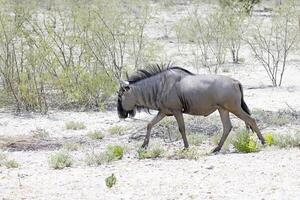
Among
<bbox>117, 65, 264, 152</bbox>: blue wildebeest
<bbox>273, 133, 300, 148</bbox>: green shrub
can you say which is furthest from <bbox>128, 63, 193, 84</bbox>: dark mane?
<bbox>273, 133, 300, 148</bbox>: green shrub

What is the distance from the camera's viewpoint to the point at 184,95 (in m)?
11.8

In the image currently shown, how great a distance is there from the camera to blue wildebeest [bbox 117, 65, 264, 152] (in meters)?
11.6

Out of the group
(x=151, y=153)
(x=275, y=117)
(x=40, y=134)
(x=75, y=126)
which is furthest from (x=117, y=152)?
(x=275, y=117)

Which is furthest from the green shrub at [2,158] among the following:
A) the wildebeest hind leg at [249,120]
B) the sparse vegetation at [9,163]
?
the wildebeest hind leg at [249,120]

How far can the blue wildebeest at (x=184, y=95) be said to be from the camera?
1159 cm

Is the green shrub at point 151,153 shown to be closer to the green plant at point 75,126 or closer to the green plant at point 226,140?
the green plant at point 226,140

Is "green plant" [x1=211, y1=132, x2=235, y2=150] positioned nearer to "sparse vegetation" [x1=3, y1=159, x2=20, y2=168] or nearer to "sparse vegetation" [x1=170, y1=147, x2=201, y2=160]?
"sparse vegetation" [x1=170, y1=147, x2=201, y2=160]

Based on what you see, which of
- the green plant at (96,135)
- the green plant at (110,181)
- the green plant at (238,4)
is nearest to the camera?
the green plant at (110,181)

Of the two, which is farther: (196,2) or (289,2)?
(196,2)

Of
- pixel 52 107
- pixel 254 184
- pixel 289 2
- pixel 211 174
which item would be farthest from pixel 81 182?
pixel 289 2

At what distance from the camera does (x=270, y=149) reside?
10961 millimetres

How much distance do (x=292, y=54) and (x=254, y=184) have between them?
2195 cm

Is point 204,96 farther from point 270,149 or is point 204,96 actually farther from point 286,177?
point 286,177

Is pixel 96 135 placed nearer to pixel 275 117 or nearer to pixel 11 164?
pixel 11 164
